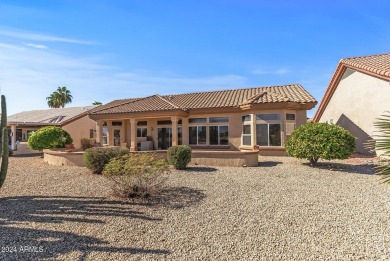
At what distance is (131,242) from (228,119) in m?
16.5

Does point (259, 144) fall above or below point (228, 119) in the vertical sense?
below

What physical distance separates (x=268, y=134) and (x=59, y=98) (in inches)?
2125

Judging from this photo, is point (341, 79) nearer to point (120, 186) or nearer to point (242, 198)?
point (242, 198)

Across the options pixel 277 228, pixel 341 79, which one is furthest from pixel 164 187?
pixel 341 79

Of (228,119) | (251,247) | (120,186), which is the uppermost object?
(228,119)

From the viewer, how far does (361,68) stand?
53.3 feet

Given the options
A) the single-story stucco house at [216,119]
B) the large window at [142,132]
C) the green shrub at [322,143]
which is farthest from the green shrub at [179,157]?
the large window at [142,132]

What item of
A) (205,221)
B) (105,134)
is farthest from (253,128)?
(105,134)

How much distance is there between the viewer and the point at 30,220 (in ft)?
21.6

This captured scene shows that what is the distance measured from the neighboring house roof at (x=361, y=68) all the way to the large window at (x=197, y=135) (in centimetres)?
1314

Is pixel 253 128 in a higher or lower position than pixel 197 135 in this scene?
higher

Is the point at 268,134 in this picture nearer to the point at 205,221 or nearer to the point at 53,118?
the point at 205,221

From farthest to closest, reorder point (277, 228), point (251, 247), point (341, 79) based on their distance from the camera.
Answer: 1. point (341, 79)
2. point (277, 228)
3. point (251, 247)

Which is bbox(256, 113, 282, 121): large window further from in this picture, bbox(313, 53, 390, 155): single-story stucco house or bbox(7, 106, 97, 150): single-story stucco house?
bbox(7, 106, 97, 150): single-story stucco house
